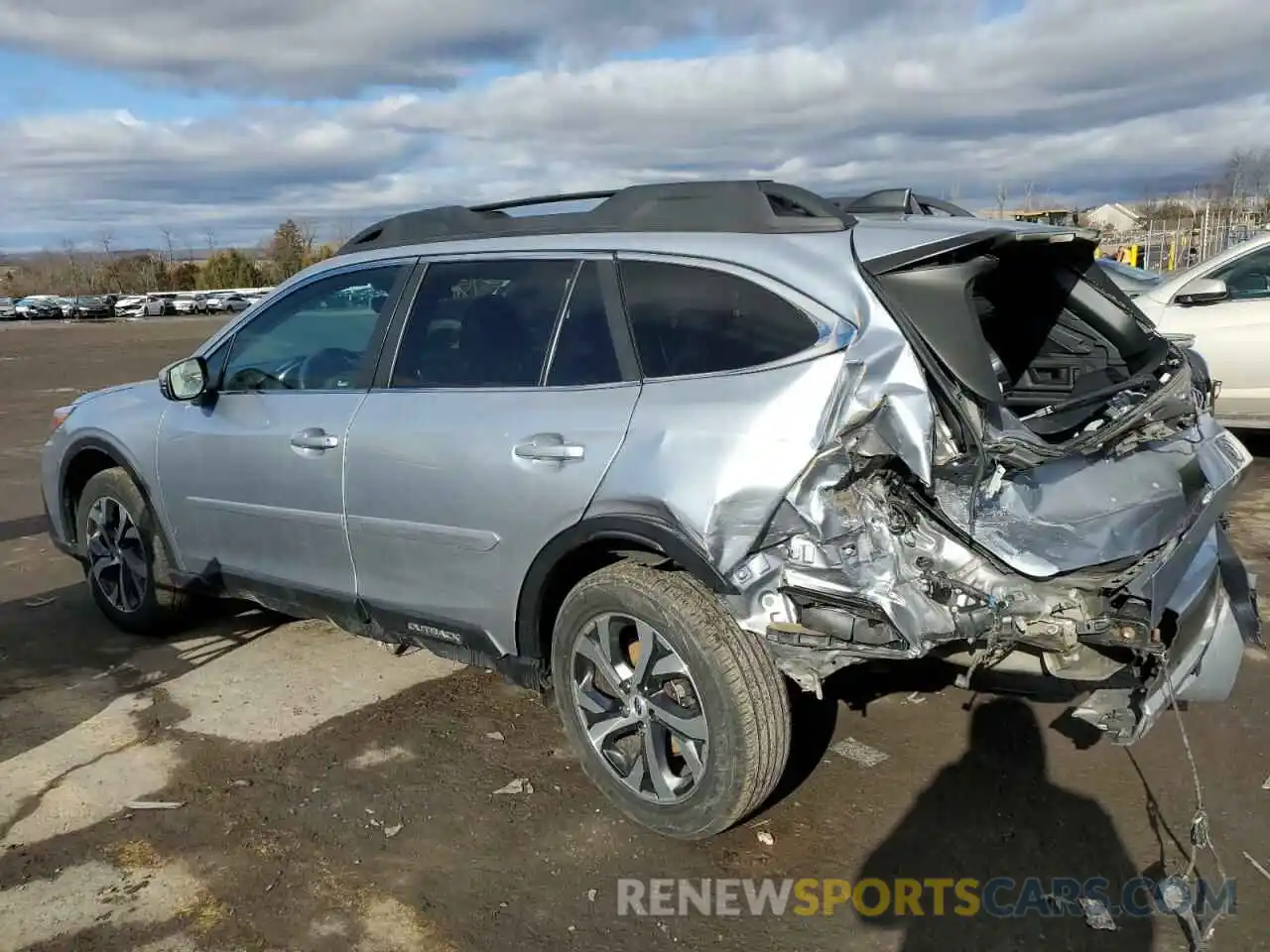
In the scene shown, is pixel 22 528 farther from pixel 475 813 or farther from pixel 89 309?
pixel 89 309

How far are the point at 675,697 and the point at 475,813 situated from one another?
2.76 ft

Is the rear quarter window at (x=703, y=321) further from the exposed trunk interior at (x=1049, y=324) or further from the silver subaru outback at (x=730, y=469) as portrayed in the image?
the exposed trunk interior at (x=1049, y=324)

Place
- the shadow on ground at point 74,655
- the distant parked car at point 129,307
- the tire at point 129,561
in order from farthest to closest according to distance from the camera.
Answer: the distant parked car at point 129,307
the tire at point 129,561
the shadow on ground at point 74,655

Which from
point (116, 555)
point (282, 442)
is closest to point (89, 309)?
point (116, 555)

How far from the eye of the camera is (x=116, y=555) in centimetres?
506

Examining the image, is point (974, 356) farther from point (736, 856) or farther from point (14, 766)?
point (14, 766)

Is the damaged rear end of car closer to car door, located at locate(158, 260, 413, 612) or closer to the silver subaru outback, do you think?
the silver subaru outback

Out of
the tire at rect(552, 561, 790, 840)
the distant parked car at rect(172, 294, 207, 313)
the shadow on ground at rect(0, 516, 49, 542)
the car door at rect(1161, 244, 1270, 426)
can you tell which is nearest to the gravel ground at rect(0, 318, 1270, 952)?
the tire at rect(552, 561, 790, 840)

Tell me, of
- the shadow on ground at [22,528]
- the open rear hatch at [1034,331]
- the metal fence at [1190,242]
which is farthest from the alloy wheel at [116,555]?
the metal fence at [1190,242]

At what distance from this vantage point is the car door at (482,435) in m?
3.25

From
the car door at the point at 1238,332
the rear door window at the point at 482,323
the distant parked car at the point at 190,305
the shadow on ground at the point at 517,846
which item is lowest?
the distant parked car at the point at 190,305

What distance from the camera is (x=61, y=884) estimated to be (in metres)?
3.08

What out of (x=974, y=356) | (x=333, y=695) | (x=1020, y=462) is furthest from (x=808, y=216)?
(x=333, y=695)

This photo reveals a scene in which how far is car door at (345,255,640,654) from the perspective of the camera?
325 centimetres
